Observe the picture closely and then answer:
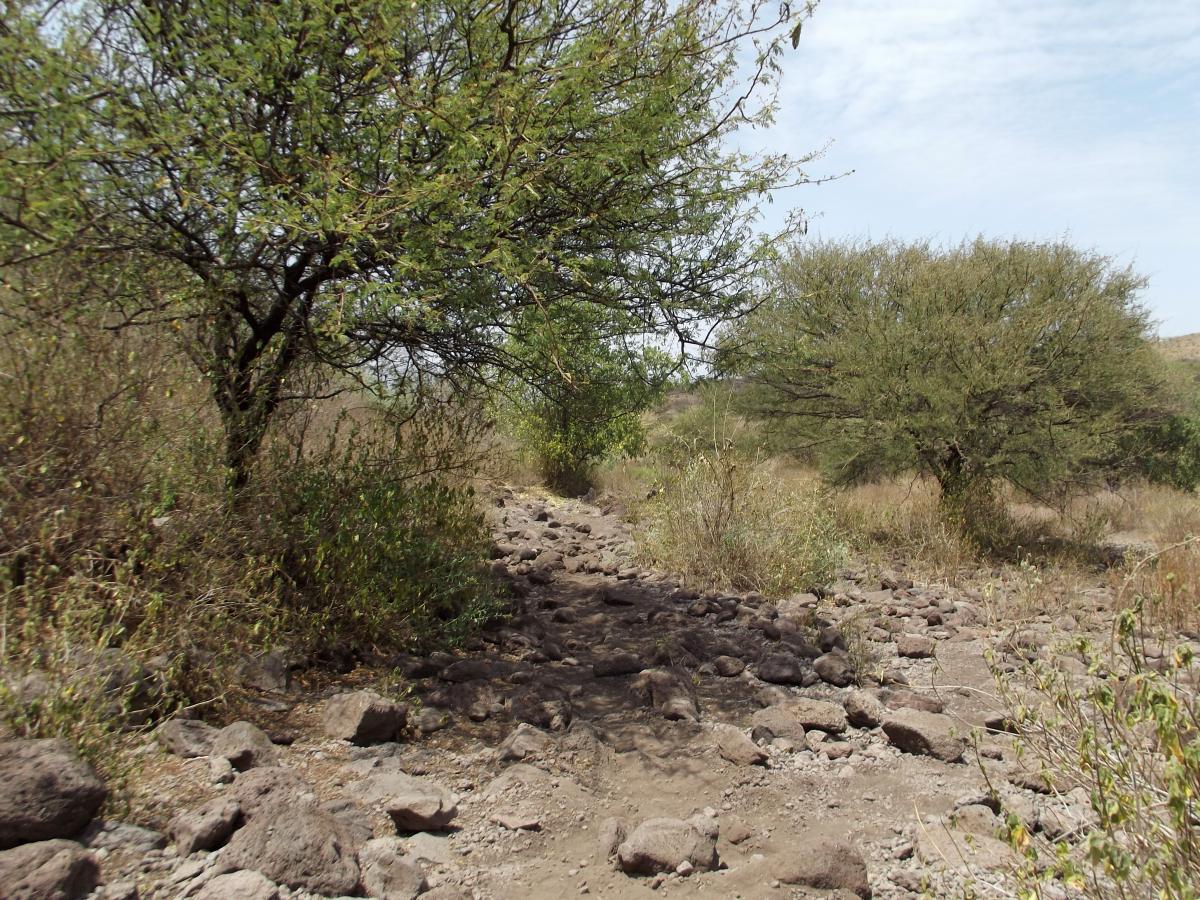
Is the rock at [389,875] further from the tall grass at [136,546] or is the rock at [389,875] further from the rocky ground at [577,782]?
the tall grass at [136,546]

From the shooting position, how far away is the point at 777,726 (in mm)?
4777

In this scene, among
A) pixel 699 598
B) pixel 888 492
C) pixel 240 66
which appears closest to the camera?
pixel 240 66

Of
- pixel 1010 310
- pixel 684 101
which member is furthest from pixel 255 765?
pixel 1010 310

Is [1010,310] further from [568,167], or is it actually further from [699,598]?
[568,167]

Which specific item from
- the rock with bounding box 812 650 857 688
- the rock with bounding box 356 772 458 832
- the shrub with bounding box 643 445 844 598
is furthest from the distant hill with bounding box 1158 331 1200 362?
the rock with bounding box 356 772 458 832

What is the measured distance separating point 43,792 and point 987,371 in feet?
34.1

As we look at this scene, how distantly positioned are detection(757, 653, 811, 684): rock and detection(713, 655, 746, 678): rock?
13cm

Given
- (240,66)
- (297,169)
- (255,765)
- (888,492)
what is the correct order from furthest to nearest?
(888,492) < (297,169) < (240,66) < (255,765)

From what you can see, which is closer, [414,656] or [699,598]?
[414,656]

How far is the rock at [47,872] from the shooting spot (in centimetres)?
245

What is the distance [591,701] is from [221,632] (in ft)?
6.81

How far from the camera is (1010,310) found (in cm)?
A: 1173

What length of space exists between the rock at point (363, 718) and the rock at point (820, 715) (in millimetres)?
2149

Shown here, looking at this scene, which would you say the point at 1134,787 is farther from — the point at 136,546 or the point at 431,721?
the point at 136,546
